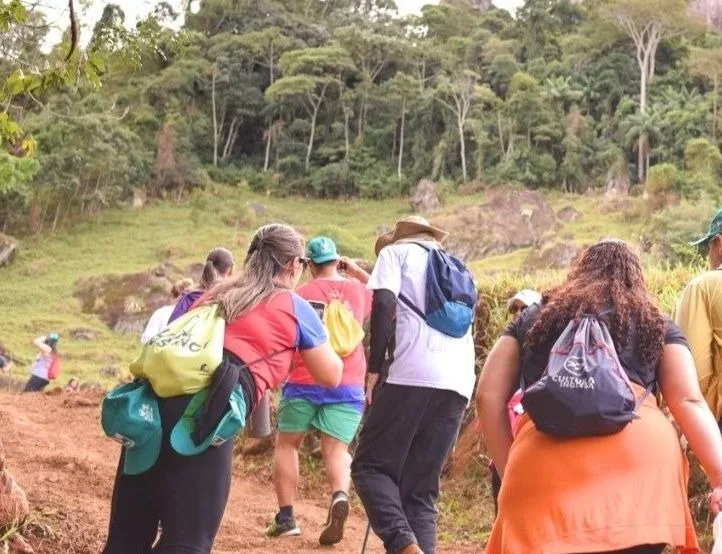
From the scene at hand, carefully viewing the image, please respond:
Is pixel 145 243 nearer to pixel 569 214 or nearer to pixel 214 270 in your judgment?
pixel 569 214

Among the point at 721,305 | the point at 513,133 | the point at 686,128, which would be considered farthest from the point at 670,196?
the point at 721,305

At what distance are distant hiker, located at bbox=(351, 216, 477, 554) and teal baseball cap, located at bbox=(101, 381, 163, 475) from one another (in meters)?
1.08

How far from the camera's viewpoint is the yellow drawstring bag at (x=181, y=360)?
2254 mm

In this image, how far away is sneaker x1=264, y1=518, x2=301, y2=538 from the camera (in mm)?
4055

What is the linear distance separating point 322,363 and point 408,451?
0.87 metres

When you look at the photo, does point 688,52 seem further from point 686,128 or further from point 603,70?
point 686,128

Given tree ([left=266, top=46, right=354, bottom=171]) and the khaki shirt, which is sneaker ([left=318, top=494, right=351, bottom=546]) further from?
tree ([left=266, top=46, right=354, bottom=171])

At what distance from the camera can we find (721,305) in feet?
8.52

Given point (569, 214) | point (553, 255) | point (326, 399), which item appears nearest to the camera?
point (326, 399)

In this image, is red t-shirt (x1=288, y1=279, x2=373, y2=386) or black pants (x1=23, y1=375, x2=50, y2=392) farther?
black pants (x1=23, y1=375, x2=50, y2=392)

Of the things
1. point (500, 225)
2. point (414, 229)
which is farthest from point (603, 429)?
point (500, 225)

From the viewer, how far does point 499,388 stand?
216 centimetres

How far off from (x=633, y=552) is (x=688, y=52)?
39767 mm

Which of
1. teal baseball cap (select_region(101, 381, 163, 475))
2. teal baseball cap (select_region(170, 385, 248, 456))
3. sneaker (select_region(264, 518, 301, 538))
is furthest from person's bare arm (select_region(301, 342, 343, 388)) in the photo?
sneaker (select_region(264, 518, 301, 538))
